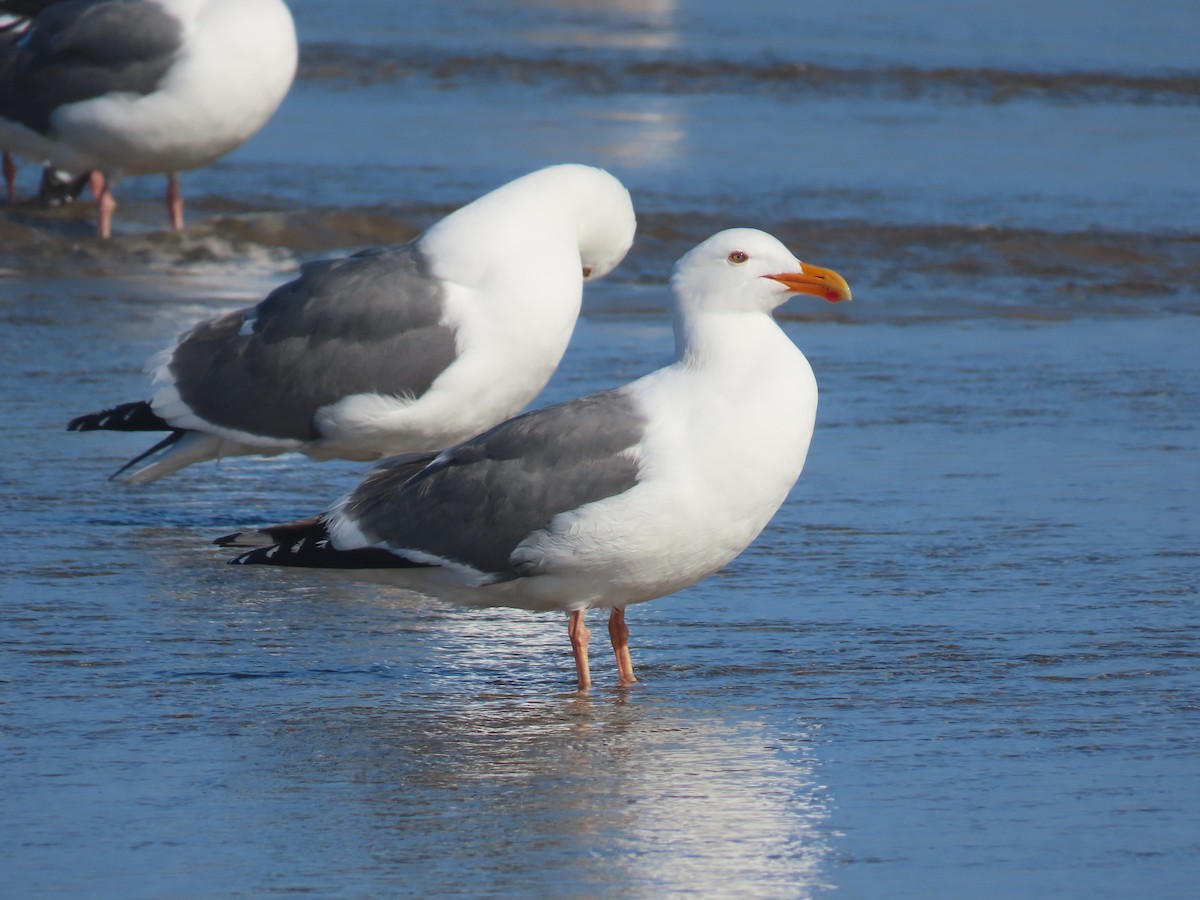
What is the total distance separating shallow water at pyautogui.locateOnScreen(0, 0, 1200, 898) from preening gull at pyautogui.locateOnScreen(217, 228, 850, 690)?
0.23m

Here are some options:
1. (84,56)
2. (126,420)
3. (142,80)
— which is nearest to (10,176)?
(84,56)

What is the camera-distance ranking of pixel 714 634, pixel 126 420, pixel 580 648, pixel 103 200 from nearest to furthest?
1. pixel 580 648
2. pixel 714 634
3. pixel 126 420
4. pixel 103 200

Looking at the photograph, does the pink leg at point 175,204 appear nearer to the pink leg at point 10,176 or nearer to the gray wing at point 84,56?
the gray wing at point 84,56

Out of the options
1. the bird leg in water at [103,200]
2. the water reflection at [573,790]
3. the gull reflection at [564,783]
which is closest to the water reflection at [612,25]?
the bird leg in water at [103,200]

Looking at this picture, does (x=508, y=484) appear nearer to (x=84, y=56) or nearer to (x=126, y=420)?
(x=126, y=420)

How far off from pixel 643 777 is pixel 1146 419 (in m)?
3.61

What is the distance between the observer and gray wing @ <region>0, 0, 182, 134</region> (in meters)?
10.4

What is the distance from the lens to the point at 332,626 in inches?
203

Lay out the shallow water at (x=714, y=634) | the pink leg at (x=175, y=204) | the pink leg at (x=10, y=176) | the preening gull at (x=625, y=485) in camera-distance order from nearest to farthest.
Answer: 1. the shallow water at (x=714, y=634)
2. the preening gull at (x=625, y=485)
3. the pink leg at (x=175, y=204)
4. the pink leg at (x=10, y=176)

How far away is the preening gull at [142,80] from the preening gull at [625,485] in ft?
19.3

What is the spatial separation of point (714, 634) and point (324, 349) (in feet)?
5.66

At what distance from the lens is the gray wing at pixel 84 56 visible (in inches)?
409

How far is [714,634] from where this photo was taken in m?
5.02

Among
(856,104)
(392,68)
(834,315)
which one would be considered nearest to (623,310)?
(834,315)
